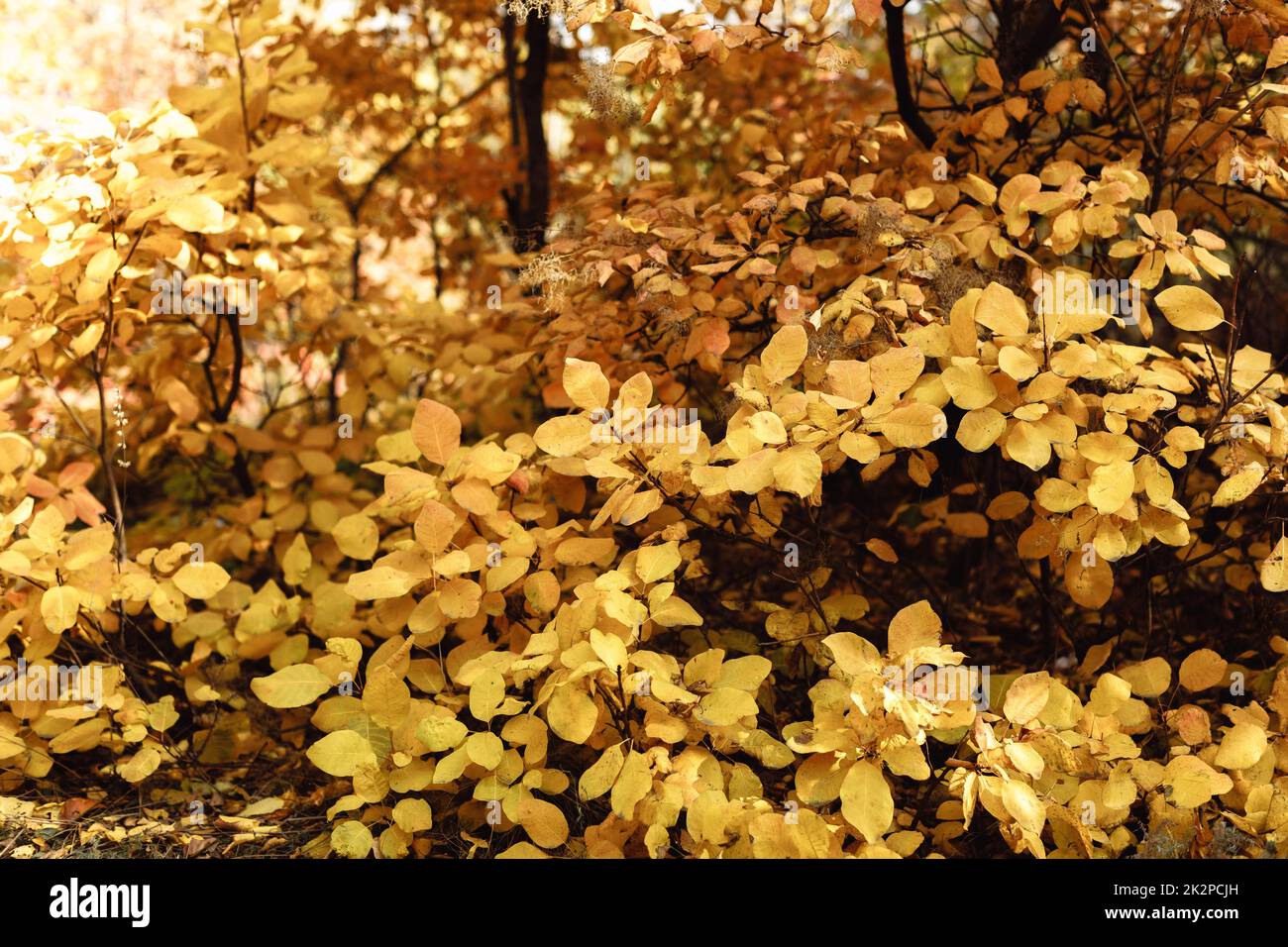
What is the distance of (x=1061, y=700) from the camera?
71.6 inches

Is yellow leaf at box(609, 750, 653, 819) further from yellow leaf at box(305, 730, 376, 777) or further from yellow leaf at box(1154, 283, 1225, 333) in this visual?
yellow leaf at box(1154, 283, 1225, 333)

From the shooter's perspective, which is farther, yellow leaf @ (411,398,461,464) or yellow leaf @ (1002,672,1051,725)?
yellow leaf @ (411,398,461,464)

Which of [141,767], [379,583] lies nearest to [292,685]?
[379,583]

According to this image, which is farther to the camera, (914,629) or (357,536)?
(357,536)

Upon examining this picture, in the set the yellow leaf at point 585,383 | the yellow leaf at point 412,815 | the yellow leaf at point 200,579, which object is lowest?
the yellow leaf at point 412,815

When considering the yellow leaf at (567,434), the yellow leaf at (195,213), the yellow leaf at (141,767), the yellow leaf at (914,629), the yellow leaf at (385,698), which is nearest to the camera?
the yellow leaf at (914,629)

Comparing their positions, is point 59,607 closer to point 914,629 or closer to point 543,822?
point 543,822

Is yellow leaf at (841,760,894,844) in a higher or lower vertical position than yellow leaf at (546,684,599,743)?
lower

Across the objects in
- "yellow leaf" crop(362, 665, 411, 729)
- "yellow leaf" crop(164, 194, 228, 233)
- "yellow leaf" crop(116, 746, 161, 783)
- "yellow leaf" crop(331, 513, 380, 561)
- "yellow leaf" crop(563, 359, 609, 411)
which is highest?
"yellow leaf" crop(164, 194, 228, 233)

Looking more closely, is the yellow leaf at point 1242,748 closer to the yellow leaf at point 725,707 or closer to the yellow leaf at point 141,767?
the yellow leaf at point 725,707

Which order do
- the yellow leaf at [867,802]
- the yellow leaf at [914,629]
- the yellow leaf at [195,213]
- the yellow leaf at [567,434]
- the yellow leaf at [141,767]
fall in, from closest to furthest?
1. the yellow leaf at [867,802]
2. the yellow leaf at [914,629]
3. the yellow leaf at [567,434]
4. the yellow leaf at [141,767]
5. the yellow leaf at [195,213]

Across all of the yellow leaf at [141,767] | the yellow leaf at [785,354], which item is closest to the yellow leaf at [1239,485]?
the yellow leaf at [785,354]

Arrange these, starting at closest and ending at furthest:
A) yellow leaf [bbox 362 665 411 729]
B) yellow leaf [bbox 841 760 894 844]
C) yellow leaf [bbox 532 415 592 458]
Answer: yellow leaf [bbox 841 760 894 844] < yellow leaf [bbox 532 415 592 458] < yellow leaf [bbox 362 665 411 729]

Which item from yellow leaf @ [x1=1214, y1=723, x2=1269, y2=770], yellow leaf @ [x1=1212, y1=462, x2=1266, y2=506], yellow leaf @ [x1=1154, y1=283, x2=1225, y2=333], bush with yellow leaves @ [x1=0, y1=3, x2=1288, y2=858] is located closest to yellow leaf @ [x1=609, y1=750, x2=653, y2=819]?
bush with yellow leaves @ [x1=0, y1=3, x2=1288, y2=858]
